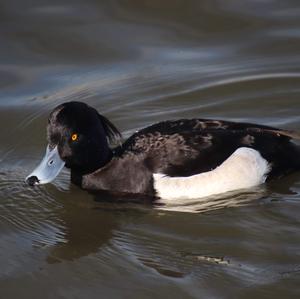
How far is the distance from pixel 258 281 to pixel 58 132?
212cm

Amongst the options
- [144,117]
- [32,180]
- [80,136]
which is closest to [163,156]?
[80,136]

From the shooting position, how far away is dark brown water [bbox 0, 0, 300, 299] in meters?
5.66

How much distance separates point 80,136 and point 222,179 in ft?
4.11

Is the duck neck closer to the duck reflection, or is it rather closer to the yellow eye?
the duck reflection

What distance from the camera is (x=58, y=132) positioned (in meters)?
6.59

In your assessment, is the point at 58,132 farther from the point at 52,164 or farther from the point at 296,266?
the point at 296,266

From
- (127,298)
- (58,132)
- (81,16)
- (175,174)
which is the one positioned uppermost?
(81,16)

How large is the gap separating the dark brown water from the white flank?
0.11 m

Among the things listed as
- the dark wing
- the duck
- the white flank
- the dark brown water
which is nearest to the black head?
the duck

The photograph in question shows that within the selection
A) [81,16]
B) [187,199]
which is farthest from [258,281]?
[81,16]

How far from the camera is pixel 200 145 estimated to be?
22.4ft

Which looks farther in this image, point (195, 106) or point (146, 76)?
point (146, 76)

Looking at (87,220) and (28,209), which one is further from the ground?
(28,209)

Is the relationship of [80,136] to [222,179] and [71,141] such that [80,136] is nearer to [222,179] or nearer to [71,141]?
[71,141]
